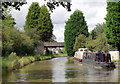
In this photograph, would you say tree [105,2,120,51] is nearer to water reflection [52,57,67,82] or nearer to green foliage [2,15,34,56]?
water reflection [52,57,67,82]

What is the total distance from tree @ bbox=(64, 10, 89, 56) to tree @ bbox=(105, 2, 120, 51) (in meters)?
27.9

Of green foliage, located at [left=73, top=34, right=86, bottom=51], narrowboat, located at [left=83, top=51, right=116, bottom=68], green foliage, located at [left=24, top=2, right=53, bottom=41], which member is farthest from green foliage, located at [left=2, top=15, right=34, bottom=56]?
green foliage, located at [left=24, top=2, right=53, bottom=41]

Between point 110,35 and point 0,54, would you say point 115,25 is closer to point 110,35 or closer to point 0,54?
point 110,35

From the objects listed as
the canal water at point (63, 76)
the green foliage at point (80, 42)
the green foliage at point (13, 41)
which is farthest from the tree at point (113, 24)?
the green foliage at point (80, 42)

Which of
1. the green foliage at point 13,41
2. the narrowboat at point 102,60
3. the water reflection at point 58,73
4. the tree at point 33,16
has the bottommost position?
the water reflection at point 58,73

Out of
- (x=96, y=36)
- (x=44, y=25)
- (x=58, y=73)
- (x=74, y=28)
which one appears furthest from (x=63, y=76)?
(x=44, y=25)

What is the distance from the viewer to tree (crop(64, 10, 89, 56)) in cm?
6981

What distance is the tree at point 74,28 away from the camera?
6981 cm

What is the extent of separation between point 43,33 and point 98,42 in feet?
149

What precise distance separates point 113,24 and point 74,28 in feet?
101

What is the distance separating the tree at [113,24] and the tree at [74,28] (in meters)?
27.9

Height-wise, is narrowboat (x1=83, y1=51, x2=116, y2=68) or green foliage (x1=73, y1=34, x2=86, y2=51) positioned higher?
green foliage (x1=73, y1=34, x2=86, y2=51)

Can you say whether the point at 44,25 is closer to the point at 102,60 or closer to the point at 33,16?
the point at 33,16

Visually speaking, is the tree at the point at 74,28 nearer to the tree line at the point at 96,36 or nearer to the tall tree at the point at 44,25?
the tree line at the point at 96,36
